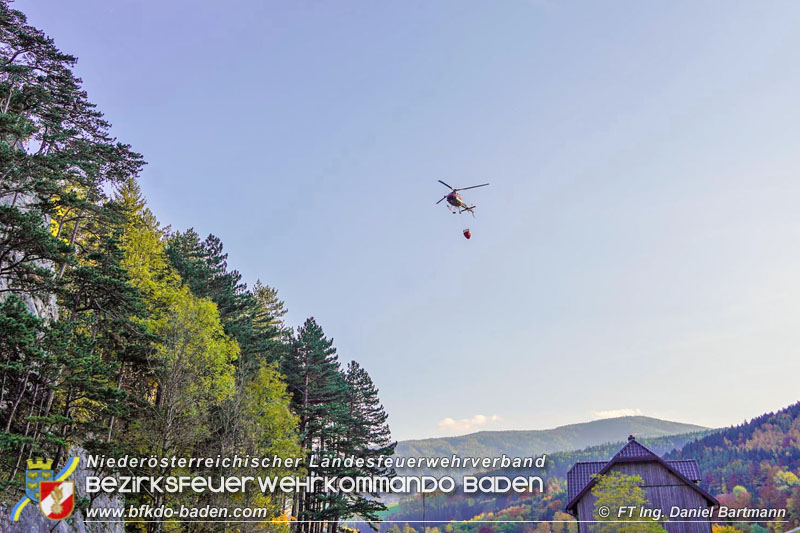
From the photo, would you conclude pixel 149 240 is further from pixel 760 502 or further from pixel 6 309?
pixel 760 502

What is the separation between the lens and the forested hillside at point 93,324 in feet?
51.2

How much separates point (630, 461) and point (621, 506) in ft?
22.9

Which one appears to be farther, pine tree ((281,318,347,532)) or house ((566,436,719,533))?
pine tree ((281,318,347,532))

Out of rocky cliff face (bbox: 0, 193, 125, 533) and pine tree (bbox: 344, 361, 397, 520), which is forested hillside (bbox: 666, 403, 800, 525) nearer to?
pine tree (bbox: 344, 361, 397, 520)

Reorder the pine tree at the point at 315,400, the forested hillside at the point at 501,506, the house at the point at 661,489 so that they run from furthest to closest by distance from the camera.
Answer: the forested hillside at the point at 501,506 → the pine tree at the point at 315,400 → the house at the point at 661,489

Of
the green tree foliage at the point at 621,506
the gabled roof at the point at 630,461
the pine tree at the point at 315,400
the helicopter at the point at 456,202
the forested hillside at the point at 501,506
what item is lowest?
the forested hillside at the point at 501,506

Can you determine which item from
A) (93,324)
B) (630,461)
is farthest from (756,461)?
(93,324)

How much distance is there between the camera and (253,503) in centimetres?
2502

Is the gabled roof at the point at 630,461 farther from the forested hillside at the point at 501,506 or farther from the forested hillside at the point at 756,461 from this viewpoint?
the forested hillside at the point at 501,506

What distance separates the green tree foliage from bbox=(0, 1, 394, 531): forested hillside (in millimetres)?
16000

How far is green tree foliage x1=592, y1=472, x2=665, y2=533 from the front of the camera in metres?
Result: 23.7

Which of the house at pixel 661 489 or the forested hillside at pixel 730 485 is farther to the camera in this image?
the forested hillside at pixel 730 485

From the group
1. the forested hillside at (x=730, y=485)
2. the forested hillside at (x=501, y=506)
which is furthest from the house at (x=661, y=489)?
the forested hillside at (x=501, y=506)

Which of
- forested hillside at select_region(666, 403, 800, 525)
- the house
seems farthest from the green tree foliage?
forested hillside at select_region(666, 403, 800, 525)
